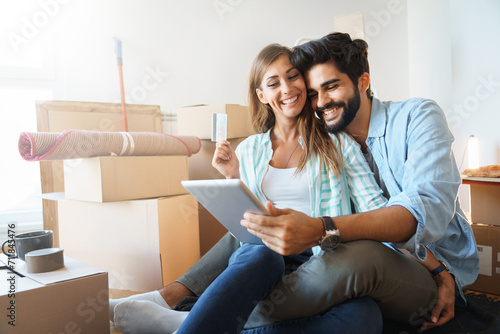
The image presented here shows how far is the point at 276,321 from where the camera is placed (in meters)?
0.92

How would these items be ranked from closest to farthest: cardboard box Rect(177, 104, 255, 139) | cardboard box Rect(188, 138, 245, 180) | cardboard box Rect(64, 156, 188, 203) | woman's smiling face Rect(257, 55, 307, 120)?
woman's smiling face Rect(257, 55, 307, 120) < cardboard box Rect(64, 156, 188, 203) < cardboard box Rect(177, 104, 255, 139) < cardboard box Rect(188, 138, 245, 180)

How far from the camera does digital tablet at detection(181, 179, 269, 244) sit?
800mm

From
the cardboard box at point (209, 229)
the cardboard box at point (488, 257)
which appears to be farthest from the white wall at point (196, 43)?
the cardboard box at point (488, 257)

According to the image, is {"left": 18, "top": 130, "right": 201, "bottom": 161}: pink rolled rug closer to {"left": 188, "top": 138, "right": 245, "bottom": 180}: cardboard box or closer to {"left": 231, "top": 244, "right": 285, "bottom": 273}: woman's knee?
{"left": 188, "top": 138, "right": 245, "bottom": 180}: cardboard box

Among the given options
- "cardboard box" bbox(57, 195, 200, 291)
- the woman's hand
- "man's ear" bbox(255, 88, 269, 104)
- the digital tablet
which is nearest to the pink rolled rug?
"cardboard box" bbox(57, 195, 200, 291)

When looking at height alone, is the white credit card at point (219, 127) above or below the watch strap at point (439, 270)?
above

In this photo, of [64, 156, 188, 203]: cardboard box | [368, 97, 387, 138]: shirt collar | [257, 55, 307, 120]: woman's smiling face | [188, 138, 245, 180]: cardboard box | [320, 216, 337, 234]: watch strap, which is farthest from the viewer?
[188, 138, 245, 180]: cardboard box

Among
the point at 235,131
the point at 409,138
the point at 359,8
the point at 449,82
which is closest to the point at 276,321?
the point at 409,138

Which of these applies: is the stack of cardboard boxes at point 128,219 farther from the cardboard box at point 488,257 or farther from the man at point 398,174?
the cardboard box at point 488,257

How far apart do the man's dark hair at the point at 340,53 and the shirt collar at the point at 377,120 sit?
10 centimetres

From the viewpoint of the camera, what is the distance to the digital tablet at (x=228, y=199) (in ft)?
2.62

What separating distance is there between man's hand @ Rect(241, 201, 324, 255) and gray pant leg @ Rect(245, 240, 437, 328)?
68 millimetres

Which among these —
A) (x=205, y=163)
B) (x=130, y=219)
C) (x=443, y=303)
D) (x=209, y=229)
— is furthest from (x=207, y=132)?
(x=443, y=303)

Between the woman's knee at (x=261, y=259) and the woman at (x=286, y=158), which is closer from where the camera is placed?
the woman's knee at (x=261, y=259)
